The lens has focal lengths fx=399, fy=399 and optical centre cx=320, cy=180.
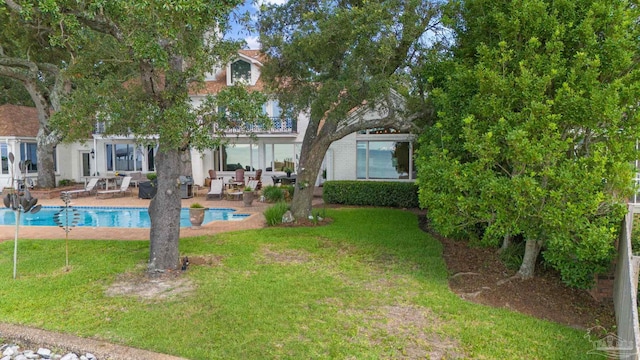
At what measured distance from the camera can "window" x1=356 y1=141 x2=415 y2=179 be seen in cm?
1914

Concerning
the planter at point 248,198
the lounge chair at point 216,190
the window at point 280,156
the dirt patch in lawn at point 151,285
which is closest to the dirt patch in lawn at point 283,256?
the dirt patch in lawn at point 151,285

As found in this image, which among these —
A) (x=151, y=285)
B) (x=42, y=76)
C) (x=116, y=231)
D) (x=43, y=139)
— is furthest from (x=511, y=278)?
(x=42, y=76)

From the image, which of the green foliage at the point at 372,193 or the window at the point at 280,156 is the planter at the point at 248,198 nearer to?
the green foliage at the point at 372,193

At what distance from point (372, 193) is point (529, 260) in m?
9.14

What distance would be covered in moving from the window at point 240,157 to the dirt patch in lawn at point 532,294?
692 inches

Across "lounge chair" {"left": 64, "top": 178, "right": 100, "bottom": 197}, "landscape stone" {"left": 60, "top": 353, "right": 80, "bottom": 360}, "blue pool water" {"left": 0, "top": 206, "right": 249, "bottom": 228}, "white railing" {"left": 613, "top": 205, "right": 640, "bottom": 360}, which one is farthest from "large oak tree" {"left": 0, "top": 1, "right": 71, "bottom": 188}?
"white railing" {"left": 613, "top": 205, "right": 640, "bottom": 360}

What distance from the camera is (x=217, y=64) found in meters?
8.43

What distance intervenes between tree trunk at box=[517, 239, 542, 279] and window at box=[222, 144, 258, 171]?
61.9 feet

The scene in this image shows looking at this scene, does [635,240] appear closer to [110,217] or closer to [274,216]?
[274,216]

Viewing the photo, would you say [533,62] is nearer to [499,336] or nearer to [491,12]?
[491,12]

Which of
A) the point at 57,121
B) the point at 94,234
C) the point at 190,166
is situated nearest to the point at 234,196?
the point at 190,166

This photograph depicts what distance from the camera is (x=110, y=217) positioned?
15516 millimetres

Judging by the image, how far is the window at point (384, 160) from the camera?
19.1 metres

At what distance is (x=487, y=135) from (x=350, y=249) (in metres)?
4.54
